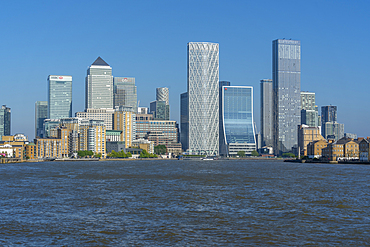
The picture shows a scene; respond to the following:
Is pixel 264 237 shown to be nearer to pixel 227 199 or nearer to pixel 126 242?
pixel 126 242

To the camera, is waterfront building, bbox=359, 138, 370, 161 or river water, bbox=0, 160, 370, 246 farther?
waterfront building, bbox=359, 138, 370, 161

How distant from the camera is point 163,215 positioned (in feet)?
126

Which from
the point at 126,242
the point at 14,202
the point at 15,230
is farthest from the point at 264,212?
the point at 14,202

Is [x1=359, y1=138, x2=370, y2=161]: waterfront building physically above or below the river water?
above

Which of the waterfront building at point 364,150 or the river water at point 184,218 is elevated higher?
the waterfront building at point 364,150

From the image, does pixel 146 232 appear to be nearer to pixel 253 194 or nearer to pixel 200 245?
pixel 200 245

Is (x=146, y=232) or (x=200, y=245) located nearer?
(x=200, y=245)

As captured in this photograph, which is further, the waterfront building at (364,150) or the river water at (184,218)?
the waterfront building at (364,150)

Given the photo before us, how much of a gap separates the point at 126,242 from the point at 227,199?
2251 cm

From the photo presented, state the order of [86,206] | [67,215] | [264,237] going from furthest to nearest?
[86,206], [67,215], [264,237]

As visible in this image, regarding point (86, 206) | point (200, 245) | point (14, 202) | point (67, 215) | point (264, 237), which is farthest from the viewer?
point (14, 202)

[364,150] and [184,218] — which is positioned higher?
[364,150]

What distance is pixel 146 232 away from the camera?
31391mm

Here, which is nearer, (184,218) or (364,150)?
(184,218)
